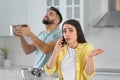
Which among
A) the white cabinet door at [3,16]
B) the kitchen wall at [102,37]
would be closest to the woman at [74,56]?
the kitchen wall at [102,37]

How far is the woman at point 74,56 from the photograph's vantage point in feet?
3.52

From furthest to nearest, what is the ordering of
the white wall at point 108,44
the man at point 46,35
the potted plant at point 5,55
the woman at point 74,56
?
1. the potted plant at point 5,55
2. the white wall at point 108,44
3. the man at point 46,35
4. the woman at point 74,56

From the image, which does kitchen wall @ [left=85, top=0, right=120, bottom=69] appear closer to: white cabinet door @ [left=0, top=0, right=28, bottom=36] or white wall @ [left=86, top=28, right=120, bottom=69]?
white wall @ [left=86, top=28, right=120, bottom=69]

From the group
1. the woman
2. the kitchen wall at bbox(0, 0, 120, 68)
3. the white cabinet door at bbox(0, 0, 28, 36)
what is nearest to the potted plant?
the white cabinet door at bbox(0, 0, 28, 36)

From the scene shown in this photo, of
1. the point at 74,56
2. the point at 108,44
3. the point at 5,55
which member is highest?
the point at 74,56

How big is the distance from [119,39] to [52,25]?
7.86 feet

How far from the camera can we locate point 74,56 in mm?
1085

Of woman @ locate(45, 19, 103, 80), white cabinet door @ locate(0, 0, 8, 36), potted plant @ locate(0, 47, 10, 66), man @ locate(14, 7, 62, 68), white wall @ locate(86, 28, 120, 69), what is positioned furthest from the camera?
potted plant @ locate(0, 47, 10, 66)

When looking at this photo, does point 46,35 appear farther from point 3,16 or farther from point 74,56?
point 3,16

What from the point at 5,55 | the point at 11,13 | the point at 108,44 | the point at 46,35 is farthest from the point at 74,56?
the point at 5,55

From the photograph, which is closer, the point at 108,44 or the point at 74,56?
the point at 74,56

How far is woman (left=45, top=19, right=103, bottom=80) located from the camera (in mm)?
1074

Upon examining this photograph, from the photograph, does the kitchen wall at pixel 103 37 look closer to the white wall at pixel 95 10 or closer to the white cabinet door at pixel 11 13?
the white wall at pixel 95 10

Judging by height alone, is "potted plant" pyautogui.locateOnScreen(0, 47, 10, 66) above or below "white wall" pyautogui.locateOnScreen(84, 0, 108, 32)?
below
